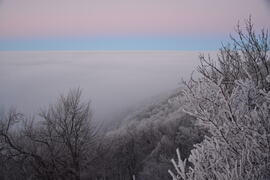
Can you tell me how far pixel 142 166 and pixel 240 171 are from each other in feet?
71.0

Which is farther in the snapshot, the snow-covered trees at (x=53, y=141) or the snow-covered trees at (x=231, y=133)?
the snow-covered trees at (x=53, y=141)

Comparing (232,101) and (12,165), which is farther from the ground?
(232,101)

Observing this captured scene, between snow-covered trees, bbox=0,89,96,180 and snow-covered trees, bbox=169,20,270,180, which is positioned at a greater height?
snow-covered trees, bbox=169,20,270,180

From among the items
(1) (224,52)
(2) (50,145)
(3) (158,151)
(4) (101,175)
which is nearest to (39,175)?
(2) (50,145)

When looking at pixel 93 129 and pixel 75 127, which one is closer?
pixel 75 127

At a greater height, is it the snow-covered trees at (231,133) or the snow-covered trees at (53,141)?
the snow-covered trees at (231,133)

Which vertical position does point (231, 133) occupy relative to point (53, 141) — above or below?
above

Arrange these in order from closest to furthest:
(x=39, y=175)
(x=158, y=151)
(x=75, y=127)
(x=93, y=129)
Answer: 1. (x=39, y=175)
2. (x=75, y=127)
3. (x=93, y=129)
4. (x=158, y=151)

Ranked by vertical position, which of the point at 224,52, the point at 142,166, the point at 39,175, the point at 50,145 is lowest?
the point at 142,166

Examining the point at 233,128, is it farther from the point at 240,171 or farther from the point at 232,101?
the point at 240,171

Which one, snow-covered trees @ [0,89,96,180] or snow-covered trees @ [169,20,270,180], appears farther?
snow-covered trees @ [0,89,96,180]

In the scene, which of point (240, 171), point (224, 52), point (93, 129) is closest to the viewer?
point (240, 171)

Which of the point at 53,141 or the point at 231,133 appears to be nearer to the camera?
the point at 231,133

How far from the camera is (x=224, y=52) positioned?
986cm
